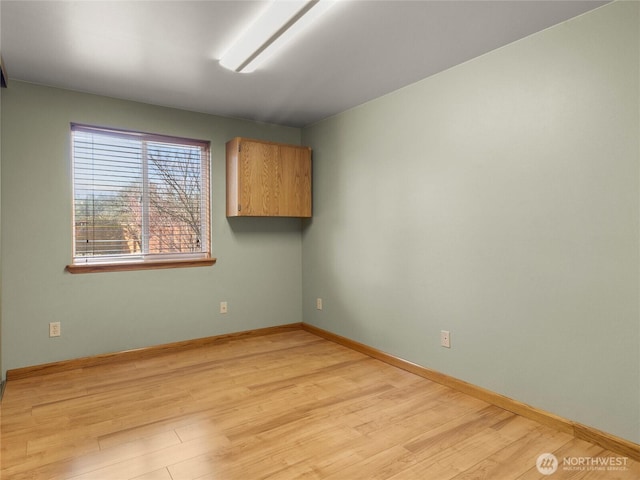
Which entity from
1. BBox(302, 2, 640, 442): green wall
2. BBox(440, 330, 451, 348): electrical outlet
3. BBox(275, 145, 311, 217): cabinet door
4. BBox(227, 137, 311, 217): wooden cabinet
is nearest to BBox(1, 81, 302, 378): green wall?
BBox(227, 137, 311, 217): wooden cabinet

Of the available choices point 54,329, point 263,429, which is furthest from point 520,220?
point 54,329

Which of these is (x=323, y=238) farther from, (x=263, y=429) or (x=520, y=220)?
(x=263, y=429)

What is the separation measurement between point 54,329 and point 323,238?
245 centimetres

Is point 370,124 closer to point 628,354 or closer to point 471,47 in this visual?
point 471,47

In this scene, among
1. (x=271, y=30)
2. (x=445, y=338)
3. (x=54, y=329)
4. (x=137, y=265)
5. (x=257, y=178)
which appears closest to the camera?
(x=271, y=30)

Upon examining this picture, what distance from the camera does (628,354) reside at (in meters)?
1.92

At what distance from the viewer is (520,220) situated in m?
2.35

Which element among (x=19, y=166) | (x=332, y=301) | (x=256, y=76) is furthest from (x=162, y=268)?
(x=256, y=76)

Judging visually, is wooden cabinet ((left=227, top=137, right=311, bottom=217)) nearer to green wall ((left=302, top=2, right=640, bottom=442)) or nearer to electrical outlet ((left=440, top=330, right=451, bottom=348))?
green wall ((left=302, top=2, right=640, bottom=442))

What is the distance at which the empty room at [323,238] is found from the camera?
1.95m

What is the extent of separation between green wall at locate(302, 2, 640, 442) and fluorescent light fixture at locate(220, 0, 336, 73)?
1215 millimetres

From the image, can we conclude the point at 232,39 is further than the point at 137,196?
No

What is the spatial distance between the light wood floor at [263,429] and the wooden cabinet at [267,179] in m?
1.51

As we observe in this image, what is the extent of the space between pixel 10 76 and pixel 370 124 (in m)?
2.77
